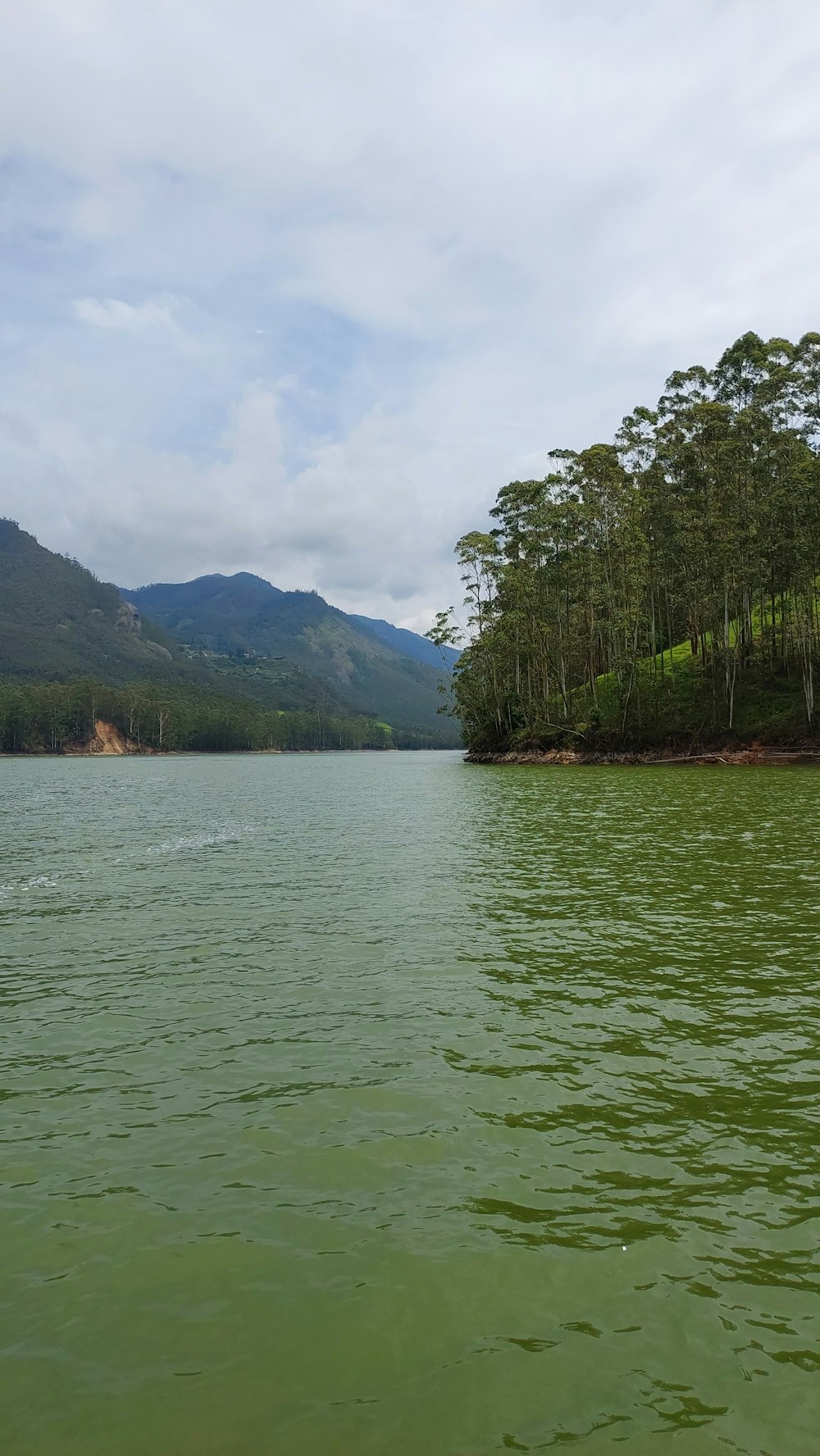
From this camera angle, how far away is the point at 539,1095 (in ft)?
28.4

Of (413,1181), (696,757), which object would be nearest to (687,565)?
(696,757)

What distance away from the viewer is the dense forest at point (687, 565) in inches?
2534

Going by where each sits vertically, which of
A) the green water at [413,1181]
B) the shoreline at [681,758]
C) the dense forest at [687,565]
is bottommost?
the green water at [413,1181]

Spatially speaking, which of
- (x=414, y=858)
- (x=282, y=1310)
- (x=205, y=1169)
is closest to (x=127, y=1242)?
(x=205, y=1169)

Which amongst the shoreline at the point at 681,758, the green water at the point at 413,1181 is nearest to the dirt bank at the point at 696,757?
the shoreline at the point at 681,758

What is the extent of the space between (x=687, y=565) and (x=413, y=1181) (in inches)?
2768

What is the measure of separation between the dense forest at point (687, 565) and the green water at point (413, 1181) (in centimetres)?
5319

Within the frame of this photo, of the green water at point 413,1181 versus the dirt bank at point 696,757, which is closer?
the green water at point 413,1181

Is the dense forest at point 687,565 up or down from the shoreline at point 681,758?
up

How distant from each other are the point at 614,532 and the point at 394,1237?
74527 millimetres

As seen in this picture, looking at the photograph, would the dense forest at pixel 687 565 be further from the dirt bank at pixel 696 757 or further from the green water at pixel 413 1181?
the green water at pixel 413 1181

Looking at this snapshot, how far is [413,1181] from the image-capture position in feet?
23.2

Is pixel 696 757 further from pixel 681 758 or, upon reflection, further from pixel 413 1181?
pixel 413 1181

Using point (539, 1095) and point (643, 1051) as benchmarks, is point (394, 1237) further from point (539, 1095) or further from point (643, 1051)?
point (643, 1051)
